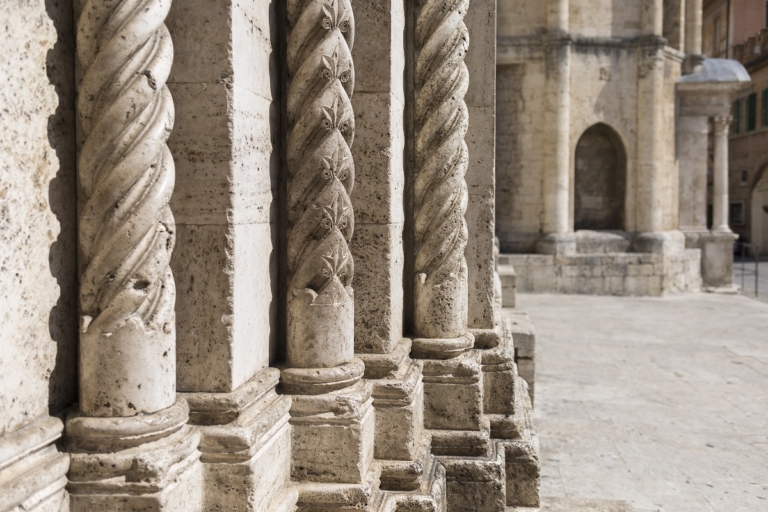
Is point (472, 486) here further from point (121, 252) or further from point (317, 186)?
point (121, 252)

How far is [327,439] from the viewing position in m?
2.72

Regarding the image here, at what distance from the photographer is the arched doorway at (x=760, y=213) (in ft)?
98.5

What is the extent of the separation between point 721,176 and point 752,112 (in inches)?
554

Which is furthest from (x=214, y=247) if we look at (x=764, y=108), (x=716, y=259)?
(x=764, y=108)

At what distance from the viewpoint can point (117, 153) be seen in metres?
1.96

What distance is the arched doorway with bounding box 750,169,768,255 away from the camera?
30016mm

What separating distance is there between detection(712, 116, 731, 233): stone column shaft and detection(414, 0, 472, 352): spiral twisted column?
15366 mm

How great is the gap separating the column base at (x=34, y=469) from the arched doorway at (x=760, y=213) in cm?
3206

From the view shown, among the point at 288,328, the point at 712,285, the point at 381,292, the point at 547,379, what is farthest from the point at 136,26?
the point at 712,285

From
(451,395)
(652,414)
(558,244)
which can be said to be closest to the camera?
(451,395)

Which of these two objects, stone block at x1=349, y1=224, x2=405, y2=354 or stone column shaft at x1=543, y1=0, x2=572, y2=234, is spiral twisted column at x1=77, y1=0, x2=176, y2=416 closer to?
stone block at x1=349, y1=224, x2=405, y2=354

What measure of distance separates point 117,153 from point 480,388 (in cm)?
223

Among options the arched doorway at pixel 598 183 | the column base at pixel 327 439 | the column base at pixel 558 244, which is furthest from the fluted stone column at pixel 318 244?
the arched doorway at pixel 598 183

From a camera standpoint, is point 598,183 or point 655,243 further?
point 598,183
